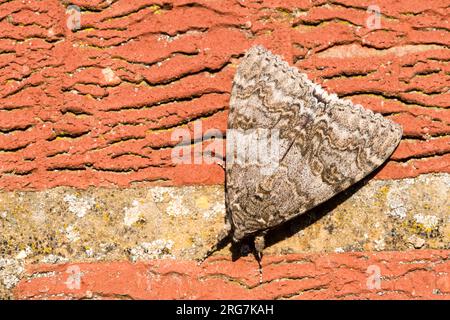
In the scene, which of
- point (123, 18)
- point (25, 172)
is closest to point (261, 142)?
point (123, 18)

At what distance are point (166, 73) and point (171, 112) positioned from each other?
163 millimetres

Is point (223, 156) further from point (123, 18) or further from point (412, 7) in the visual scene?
point (412, 7)

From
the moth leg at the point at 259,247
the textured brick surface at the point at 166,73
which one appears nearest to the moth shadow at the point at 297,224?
the moth leg at the point at 259,247

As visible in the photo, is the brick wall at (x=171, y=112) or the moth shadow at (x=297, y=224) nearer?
the brick wall at (x=171, y=112)

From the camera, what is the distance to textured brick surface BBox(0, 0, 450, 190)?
196 centimetres

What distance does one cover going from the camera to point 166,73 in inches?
78.9

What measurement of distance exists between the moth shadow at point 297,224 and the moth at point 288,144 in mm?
45

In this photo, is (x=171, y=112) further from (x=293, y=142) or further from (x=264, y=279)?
(x=264, y=279)

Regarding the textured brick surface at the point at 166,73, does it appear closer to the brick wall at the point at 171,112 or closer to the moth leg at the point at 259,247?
the brick wall at the point at 171,112

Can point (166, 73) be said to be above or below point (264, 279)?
above

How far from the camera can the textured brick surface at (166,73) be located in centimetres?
196

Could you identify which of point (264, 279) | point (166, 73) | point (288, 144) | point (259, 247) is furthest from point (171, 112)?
point (264, 279)

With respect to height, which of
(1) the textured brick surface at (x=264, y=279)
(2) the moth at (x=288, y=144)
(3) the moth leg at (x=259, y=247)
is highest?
(2) the moth at (x=288, y=144)

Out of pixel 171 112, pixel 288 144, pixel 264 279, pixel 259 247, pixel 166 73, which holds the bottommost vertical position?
pixel 264 279
